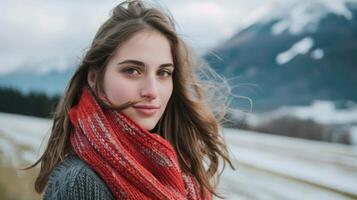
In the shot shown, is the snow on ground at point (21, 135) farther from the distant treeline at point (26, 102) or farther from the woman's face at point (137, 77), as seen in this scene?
the woman's face at point (137, 77)

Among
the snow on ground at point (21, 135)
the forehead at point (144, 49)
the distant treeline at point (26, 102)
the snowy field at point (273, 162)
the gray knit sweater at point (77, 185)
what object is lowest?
the snow on ground at point (21, 135)

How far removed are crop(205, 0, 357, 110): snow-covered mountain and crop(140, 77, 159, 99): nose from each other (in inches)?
147

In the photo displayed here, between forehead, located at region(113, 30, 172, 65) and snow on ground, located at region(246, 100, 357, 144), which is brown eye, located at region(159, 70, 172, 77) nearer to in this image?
forehead, located at region(113, 30, 172, 65)

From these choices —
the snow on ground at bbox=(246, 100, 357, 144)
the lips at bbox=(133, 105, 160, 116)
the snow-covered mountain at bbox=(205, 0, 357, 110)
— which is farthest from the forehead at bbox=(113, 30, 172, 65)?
the snow-covered mountain at bbox=(205, 0, 357, 110)

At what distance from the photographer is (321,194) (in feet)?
14.5

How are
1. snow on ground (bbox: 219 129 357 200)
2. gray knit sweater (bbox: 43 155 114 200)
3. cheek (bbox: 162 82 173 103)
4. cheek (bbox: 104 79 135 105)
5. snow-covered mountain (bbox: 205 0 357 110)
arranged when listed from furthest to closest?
snow-covered mountain (bbox: 205 0 357 110) < snow on ground (bbox: 219 129 357 200) < cheek (bbox: 162 82 173 103) < cheek (bbox: 104 79 135 105) < gray knit sweater (bbox: 43 155 114 200)

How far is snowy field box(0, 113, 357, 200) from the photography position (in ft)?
14.7

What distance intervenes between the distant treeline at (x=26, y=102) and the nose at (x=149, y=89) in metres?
3.07

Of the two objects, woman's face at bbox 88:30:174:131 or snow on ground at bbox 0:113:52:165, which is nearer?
woman's face at bbox 88:30:174:131

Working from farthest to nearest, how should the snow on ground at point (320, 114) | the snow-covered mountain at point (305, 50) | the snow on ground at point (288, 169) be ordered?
the snow-covered mountain at point (305, 50)
the snow on ground at point (320, 114)
the snow on ground at point (288, 169)

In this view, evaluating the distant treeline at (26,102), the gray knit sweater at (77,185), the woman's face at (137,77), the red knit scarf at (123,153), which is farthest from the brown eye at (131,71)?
the distant treeline at (26,102)

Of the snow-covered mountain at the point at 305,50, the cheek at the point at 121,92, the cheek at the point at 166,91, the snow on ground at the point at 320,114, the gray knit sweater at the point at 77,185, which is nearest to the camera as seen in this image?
the gray knit sweater at the point at 77,185

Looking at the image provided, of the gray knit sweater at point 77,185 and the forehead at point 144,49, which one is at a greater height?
the forehead at point 144,49

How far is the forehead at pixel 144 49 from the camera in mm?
1543
